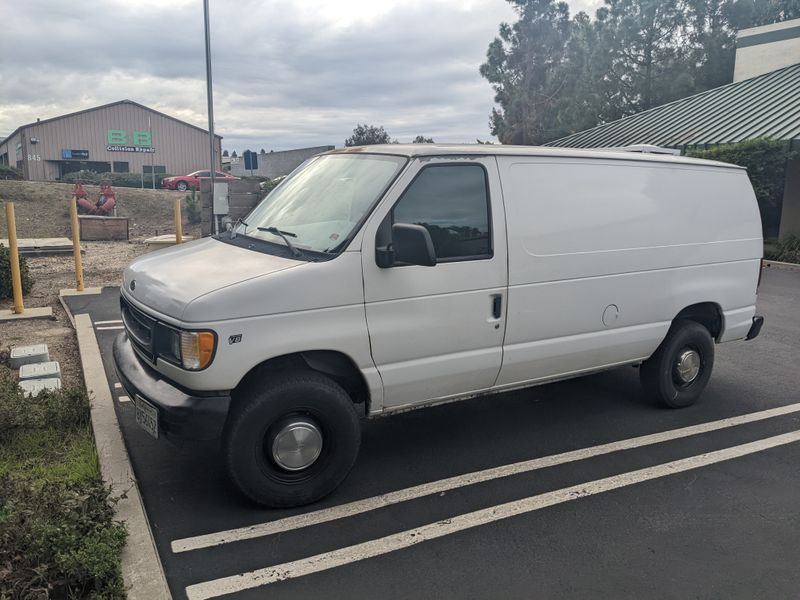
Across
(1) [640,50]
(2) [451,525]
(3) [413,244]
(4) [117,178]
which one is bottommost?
(2) [451,525]

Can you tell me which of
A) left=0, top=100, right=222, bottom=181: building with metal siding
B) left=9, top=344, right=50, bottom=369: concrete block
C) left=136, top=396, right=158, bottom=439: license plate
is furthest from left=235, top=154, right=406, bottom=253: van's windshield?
left=0, top=100, right=222, bottom=181: building with metal siding

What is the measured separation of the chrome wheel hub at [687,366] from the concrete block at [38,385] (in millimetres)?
5216

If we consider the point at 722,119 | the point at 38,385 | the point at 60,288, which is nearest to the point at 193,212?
the point at 60,288

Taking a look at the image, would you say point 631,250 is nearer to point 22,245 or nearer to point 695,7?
point 22,245

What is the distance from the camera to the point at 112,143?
57.4m

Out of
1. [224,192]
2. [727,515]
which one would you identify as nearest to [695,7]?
[224,192]

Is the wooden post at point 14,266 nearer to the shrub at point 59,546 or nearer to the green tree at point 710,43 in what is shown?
the shrub at point 59,546

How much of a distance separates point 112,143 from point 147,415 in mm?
59831

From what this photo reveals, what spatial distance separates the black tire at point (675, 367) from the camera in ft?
18.8

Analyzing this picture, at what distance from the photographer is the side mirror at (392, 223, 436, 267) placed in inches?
153

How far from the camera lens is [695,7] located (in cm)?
3750

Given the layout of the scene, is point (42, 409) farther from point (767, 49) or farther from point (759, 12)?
point (759, 12)

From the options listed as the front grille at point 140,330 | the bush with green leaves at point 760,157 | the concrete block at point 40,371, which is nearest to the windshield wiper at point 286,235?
the front grille at point 140,330

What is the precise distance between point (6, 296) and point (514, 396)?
7218mm
